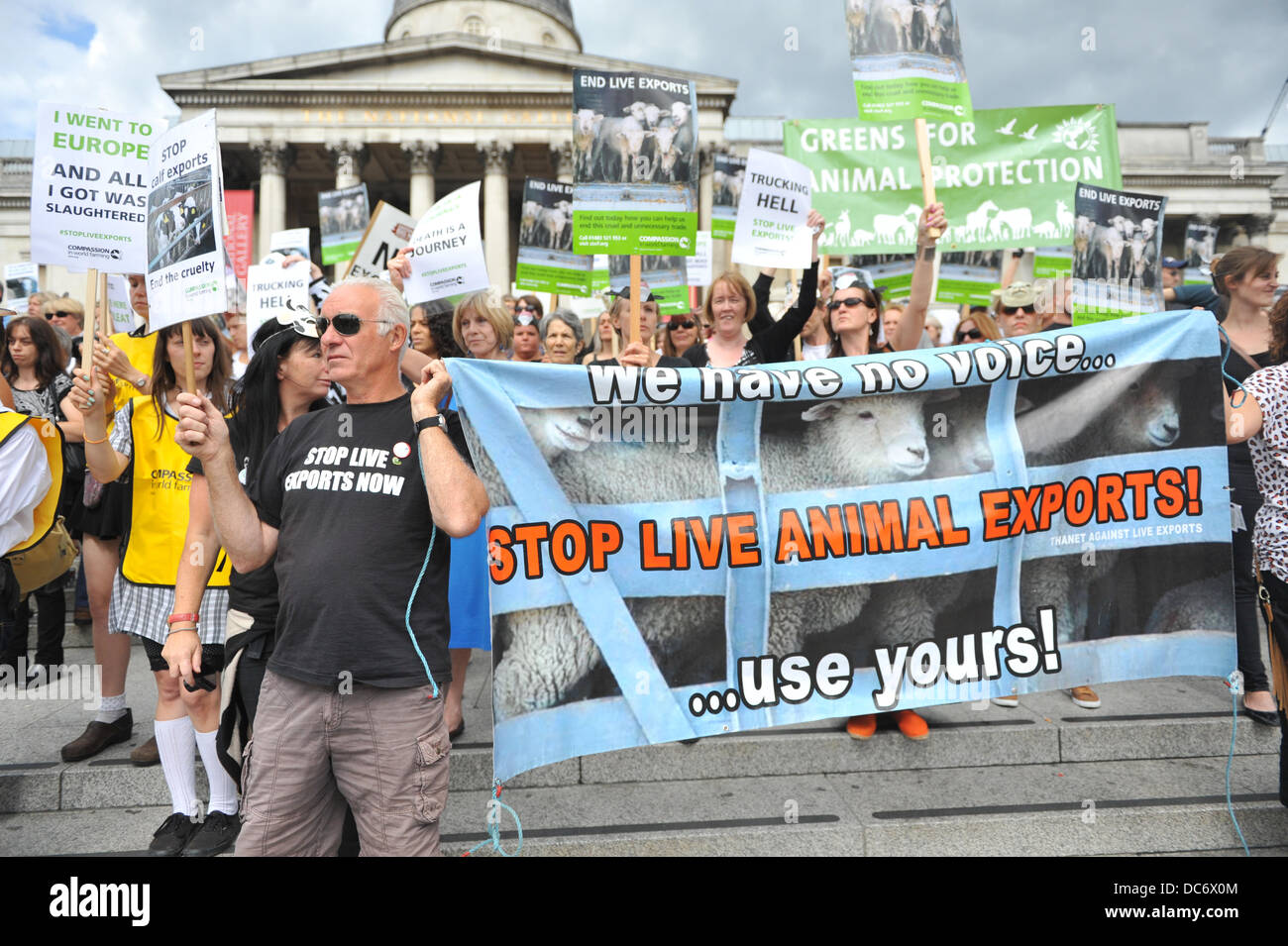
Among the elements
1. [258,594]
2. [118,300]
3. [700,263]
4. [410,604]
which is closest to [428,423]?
[410,604]

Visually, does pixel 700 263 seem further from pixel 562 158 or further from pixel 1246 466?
pixel 562 158

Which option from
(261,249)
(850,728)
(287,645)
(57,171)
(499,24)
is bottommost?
(850,728)

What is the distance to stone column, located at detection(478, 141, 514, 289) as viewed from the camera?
3512 cm

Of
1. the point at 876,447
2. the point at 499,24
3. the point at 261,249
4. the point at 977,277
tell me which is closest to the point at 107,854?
the point at 876,447

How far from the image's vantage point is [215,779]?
3.45 meters

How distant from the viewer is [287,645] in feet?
8.44

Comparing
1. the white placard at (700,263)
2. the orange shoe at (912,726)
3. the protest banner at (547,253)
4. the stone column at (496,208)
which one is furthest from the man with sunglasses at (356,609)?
the stone column at (496,208)

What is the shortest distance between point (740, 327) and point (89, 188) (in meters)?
3.30

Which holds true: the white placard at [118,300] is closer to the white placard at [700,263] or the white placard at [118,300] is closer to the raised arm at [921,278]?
the white placard at [700,263]

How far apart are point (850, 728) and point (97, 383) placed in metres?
3.66

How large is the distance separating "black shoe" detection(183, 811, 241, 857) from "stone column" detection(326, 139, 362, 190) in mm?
35557

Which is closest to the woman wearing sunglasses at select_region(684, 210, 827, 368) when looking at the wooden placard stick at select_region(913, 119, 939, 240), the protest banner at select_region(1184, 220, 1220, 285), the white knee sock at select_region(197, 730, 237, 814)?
the wooden placard stick at select_region(913, 119, 939, 240)

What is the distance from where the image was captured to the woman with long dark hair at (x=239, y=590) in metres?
2.82

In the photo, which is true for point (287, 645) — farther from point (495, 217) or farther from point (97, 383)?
point (495, 217)
